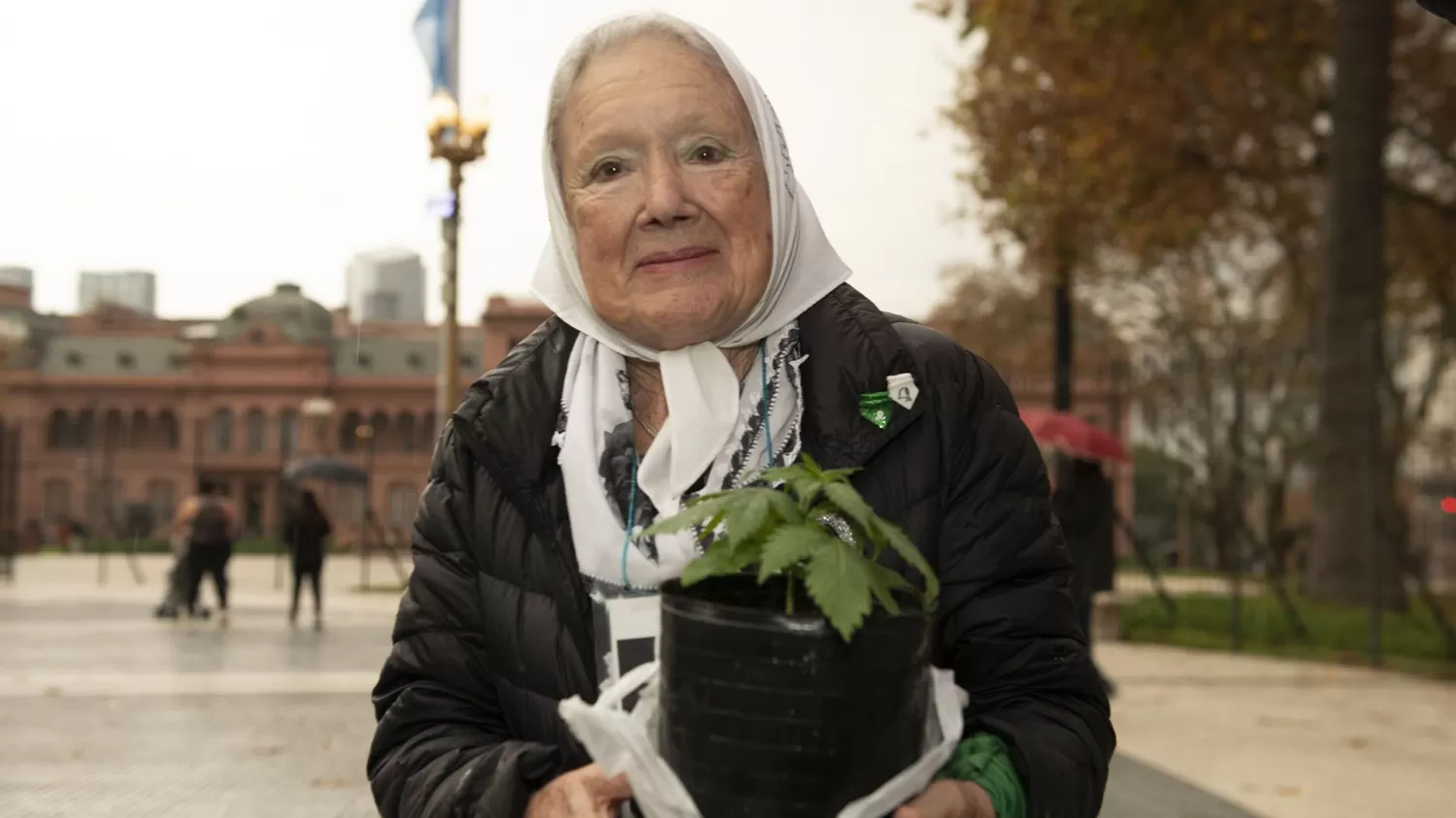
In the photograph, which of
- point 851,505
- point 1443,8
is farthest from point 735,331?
point 1443,8

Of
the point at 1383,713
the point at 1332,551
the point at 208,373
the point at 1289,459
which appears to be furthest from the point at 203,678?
the point at 208,373

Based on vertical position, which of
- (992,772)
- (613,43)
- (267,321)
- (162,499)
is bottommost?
(162,499)

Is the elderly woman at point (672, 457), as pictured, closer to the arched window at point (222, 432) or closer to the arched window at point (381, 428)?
the arched window at point (381, 428)

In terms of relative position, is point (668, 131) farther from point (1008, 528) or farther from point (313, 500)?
point (313, 500)

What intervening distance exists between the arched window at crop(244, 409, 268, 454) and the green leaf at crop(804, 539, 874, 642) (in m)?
85.3

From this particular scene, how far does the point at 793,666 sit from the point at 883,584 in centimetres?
10

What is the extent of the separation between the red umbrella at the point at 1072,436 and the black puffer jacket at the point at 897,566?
925 centimetres

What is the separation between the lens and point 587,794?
4.33 ft

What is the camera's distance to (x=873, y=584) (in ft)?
3.62

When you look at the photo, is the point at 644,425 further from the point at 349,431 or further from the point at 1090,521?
the point at 349,431

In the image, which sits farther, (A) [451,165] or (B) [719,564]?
(A) [451,165]

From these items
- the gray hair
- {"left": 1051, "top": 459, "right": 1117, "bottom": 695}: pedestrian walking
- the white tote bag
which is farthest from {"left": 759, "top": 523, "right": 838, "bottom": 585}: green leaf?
{"left": 1051, "top": 459, "right": 1117, "bottom": 695}: pedestrian walking

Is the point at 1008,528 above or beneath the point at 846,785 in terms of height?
above

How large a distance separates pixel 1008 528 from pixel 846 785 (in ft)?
1.78
